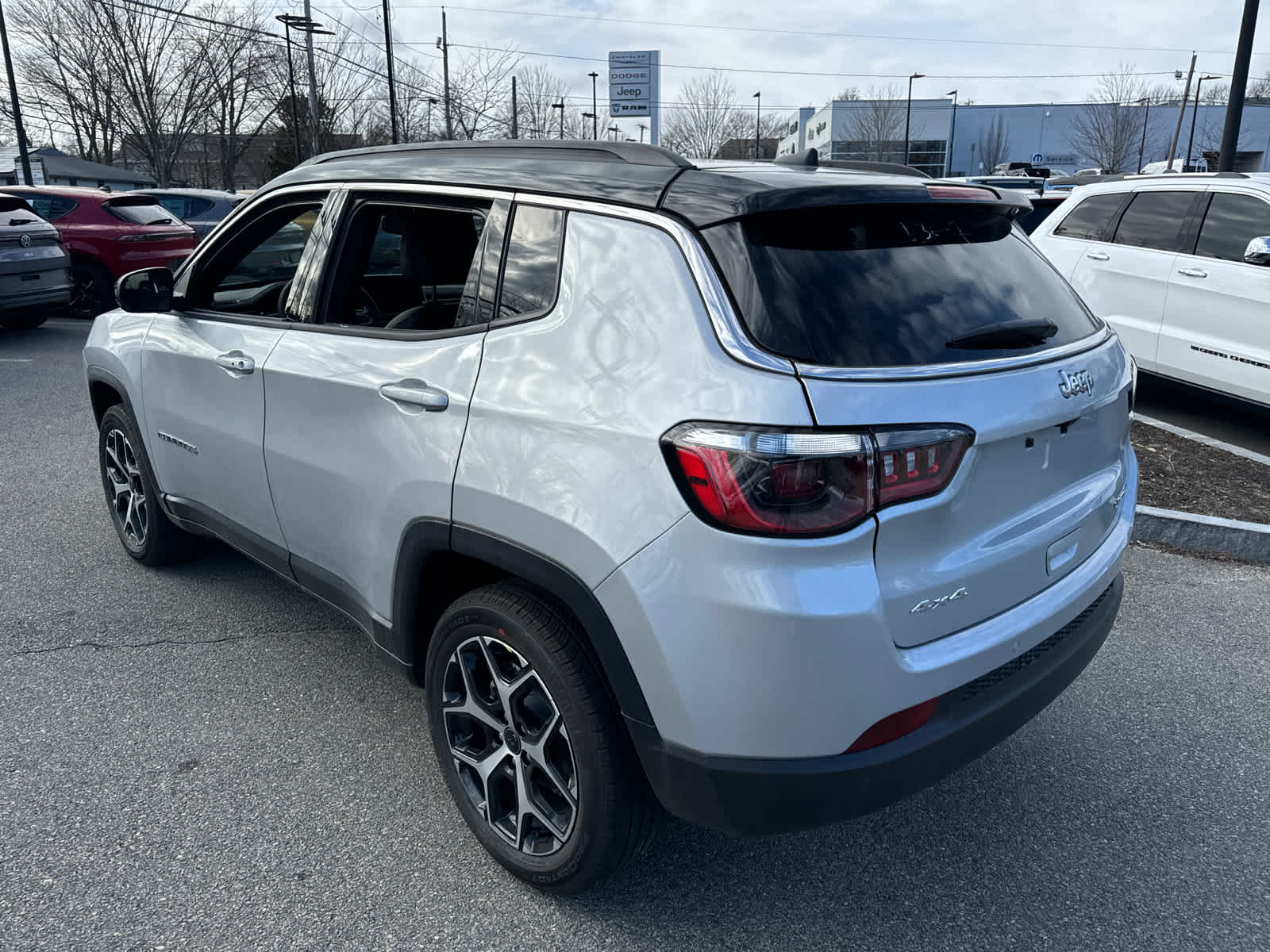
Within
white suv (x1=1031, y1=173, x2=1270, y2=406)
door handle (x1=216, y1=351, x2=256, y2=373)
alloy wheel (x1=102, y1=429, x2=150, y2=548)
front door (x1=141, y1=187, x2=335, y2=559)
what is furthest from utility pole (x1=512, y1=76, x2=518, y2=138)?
door handle (x1=216, y1=351, x2=256, y2=373)

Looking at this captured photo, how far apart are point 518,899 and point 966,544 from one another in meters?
1.41

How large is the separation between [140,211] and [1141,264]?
1130 cm

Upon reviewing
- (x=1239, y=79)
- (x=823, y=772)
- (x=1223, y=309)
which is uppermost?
(x=1239, y=79)

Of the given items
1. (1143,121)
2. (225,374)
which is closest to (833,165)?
(225,374)

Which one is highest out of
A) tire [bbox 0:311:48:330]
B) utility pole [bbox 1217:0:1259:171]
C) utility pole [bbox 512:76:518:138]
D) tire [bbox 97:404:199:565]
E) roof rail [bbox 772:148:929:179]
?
utility pole [bbox 512:76:518:138]

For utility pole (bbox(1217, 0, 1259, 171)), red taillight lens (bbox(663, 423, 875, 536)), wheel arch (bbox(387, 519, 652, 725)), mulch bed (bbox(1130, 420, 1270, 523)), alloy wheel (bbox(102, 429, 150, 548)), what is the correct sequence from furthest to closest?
1. utility pole (bbox(1217, 0, 1259, 171))
2. mulch bed (bbox(1130, 420, 1270, 523))
3. alloy wheel (bbox(102, 429, 150, 548))
4. wheel arch (bbox(387, 519, 652, 725))
5. red taillight lens (bbox(663, 423, 875, 536))

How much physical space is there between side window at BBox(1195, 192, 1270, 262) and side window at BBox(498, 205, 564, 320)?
605 cm

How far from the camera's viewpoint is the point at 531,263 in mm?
2369

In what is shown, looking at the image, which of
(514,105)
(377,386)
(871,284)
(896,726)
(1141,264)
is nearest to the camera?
(896,726)

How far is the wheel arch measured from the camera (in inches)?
81.1

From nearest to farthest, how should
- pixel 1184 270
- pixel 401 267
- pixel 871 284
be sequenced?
1. pixel 871 284
2. pixel 401 267
3. pixel 1184 270

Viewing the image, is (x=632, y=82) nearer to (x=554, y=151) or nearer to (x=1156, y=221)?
(x=1156, y=221)

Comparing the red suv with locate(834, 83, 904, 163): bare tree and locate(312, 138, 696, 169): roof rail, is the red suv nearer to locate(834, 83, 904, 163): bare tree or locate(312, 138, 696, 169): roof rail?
locate(312, 138, 696, 169): roof rail

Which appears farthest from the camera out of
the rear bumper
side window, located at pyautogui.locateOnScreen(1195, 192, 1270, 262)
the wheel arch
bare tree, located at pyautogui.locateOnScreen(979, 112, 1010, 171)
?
bare tree, located at pyautogui.locateOnScreen(979, 112, 1010, 171)
